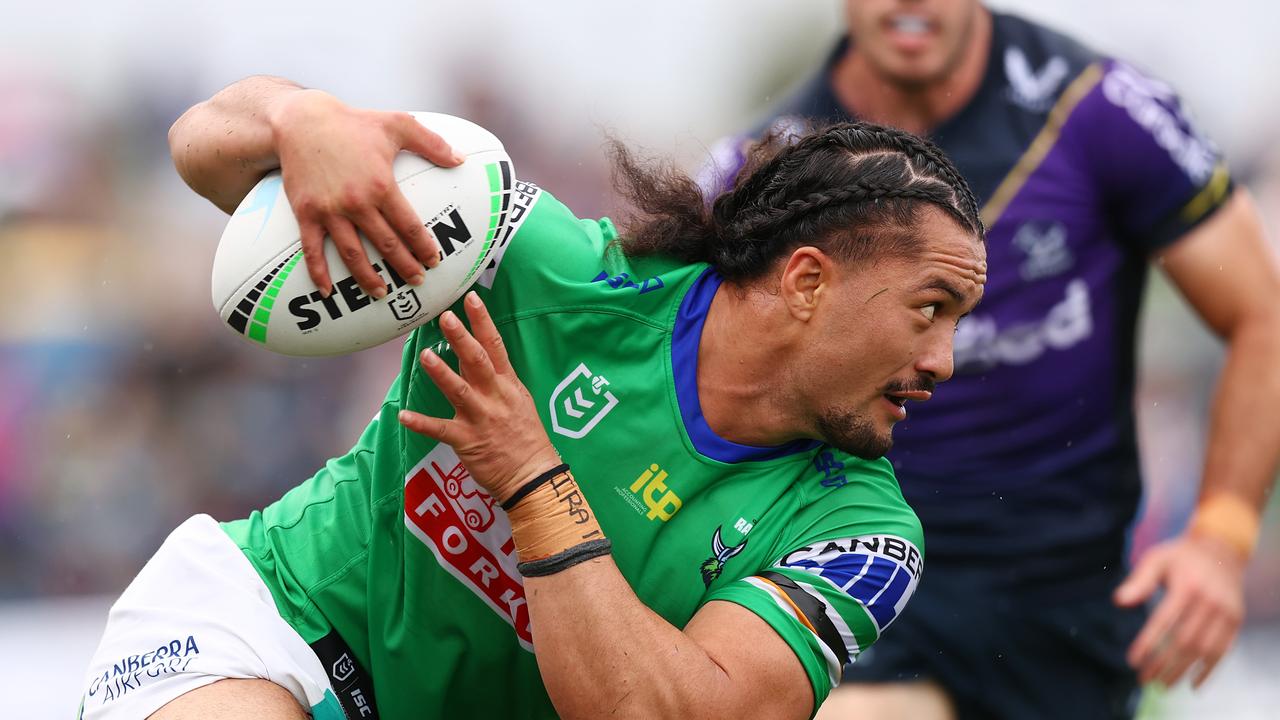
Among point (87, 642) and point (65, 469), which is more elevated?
point (65, 469)

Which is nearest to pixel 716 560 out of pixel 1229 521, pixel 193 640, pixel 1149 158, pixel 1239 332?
pixel 193 640

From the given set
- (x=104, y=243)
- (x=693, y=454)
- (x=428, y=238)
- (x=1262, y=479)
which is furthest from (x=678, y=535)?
(x=104, y=243)

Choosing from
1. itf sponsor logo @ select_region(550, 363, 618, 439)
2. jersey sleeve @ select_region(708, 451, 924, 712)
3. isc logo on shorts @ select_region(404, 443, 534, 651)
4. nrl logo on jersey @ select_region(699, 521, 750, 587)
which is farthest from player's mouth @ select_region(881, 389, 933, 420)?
isc logo on shorts @ select_region(404, 443, 534, 651)

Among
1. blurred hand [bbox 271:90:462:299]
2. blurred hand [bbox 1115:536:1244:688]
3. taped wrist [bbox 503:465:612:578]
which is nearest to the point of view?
blurred hand [bbox 271:90:462:299]

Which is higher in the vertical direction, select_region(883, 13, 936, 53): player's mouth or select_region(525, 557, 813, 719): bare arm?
select_region(883, 13, 936, 53): player's mouth

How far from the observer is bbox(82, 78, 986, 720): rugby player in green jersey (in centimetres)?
278

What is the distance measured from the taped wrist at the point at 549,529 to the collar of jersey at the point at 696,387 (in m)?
0.38

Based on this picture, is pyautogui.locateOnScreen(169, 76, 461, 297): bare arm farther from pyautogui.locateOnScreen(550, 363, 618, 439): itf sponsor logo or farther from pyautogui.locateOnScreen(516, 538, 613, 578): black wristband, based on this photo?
pyautogui.locateOnScreen(516, 538, 613, 578): black wristband

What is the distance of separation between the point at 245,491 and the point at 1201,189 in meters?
5.49

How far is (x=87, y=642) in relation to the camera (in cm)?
712

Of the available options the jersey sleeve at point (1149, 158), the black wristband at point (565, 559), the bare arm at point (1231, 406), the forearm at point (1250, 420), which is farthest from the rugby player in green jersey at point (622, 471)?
the forearm at point (1250, 420)

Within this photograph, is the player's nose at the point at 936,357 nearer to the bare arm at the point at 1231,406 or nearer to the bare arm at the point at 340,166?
the bare arm at the point at 340,166

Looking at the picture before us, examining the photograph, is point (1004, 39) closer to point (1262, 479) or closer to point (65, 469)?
point (1262, 479)

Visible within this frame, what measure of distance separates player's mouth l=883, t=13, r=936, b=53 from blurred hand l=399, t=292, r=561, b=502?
9.24 feet
